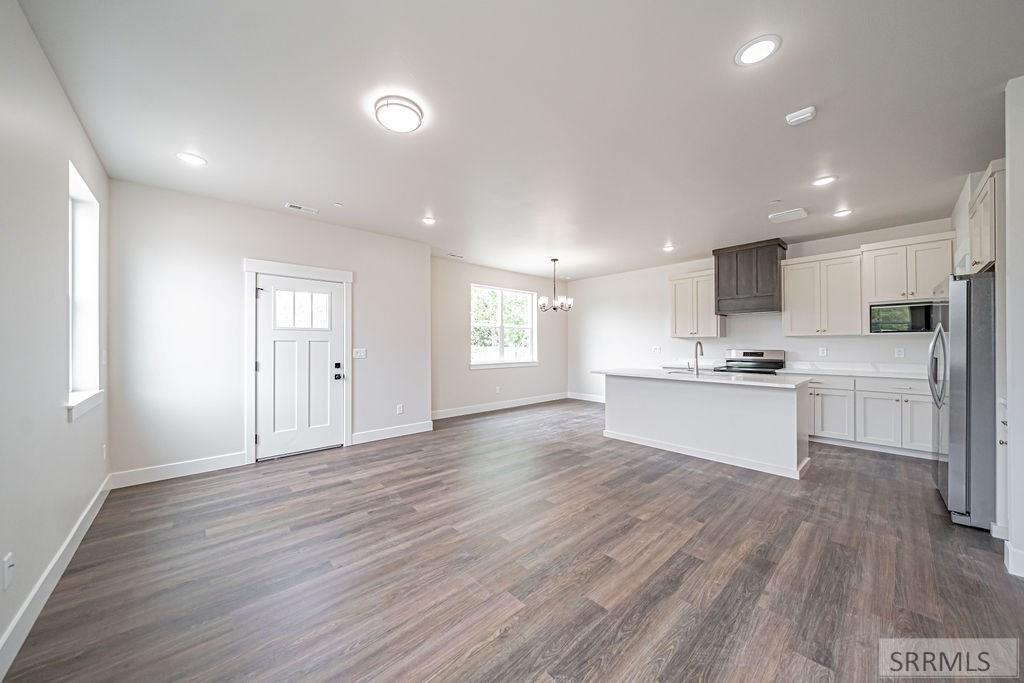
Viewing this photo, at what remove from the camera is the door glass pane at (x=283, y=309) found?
4.27 m

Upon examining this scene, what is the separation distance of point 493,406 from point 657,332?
139 inches

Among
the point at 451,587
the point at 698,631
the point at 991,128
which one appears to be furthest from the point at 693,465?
the point at 991,128

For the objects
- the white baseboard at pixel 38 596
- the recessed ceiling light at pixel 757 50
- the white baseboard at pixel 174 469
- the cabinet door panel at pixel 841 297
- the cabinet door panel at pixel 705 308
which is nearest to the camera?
the white baseboard at pixel 38 596

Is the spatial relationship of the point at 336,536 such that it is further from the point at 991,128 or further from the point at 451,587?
the point at 991,128

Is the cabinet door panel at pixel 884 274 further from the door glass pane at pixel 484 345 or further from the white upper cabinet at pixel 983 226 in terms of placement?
the door glass pane at pixel 484 345

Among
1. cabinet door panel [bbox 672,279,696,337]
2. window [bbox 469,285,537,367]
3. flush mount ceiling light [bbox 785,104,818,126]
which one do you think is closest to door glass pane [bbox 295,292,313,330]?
window [bbox 469,285,537,367]

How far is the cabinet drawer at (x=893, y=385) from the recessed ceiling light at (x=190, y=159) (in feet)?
23.9

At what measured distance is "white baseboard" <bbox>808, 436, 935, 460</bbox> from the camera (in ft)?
13.9

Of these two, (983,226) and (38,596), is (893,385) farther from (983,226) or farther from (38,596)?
(38,596)

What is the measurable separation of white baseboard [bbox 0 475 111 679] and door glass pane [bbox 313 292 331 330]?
246 centimetres

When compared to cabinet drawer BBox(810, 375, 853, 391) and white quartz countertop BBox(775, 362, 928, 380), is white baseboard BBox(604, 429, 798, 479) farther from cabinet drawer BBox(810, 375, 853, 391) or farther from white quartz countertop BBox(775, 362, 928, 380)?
white quartz countertop BBox(775, 362, 928, 380)

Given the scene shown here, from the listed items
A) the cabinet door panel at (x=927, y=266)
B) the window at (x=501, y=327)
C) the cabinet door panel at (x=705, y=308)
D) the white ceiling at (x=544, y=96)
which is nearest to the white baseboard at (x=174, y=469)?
the white ceiling at (x=544, y=96)

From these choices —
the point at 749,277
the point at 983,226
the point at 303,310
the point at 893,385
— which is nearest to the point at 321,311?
the point at 303,310

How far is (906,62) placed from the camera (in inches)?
77.3
